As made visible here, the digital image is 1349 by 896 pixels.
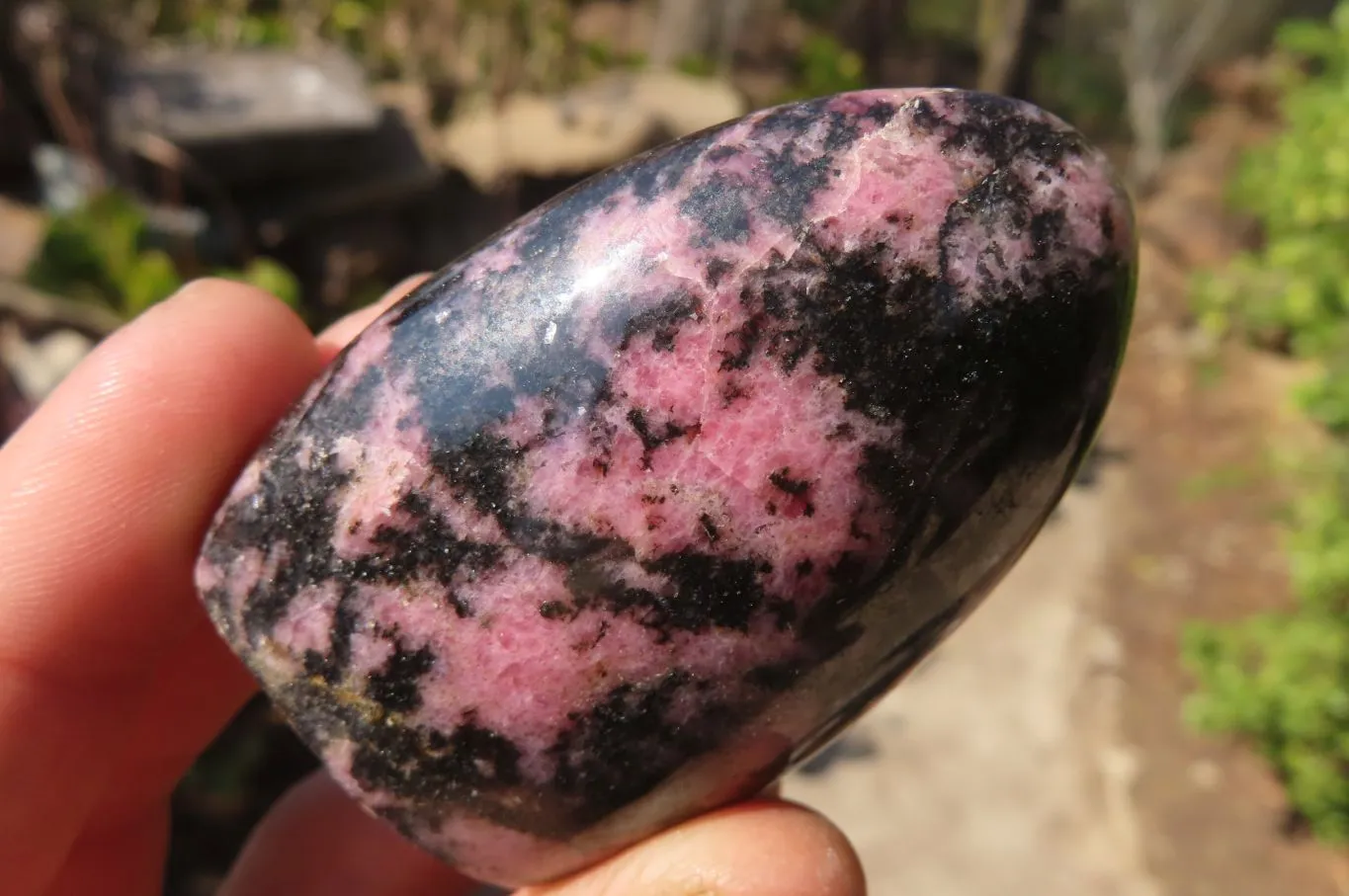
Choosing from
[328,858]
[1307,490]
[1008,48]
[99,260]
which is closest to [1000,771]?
[1307,490]

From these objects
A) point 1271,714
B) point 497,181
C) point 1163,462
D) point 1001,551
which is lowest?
point 1163,462

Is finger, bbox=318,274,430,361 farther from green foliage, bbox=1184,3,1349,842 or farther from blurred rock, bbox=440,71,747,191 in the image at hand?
blurred rock, bbox=440,71,747,191

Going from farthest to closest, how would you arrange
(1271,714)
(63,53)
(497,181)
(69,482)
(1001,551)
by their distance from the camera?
(497,181) → (63,53) → (1271,714) → (69,482) → (1001,551)

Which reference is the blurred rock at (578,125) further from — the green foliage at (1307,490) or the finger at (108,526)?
the finger at (108,526)

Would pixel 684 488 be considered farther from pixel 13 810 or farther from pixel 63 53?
pixel 63 53

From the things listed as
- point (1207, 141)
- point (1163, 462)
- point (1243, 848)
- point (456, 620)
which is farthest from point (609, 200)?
point (1207, 141)

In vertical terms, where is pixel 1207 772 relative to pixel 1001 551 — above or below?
below
